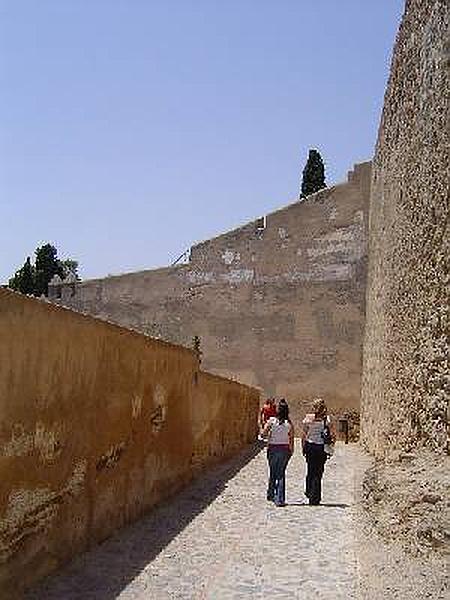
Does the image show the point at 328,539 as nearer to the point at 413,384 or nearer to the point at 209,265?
the point at 413,384

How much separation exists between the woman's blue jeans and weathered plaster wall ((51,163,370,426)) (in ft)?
47.1

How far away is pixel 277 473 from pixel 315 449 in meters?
0.51

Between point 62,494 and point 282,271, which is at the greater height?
point 282,271

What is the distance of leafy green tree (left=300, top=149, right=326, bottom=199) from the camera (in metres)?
32.9

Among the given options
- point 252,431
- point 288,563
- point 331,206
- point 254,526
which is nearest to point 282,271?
point 331,206

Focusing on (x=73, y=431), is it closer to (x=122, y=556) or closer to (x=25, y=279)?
(x=122, y=556)

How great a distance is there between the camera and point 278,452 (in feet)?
32.3

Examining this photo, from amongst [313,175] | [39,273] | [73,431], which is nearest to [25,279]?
[39,273]

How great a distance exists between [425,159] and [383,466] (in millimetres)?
2452

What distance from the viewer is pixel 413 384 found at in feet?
22.7

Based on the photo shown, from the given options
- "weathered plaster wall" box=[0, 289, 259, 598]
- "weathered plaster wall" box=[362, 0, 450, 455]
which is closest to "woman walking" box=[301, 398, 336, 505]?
"weathered plaster wall" box=[362, 0, 450, 455]

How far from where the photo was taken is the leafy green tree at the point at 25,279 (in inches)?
1481

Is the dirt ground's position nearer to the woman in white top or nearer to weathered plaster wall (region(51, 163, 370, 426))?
the woman in white top

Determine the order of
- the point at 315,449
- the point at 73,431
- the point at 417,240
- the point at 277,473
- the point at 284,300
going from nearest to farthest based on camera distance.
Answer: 1. the point at 73,431
2. the point at 417,240
3. the point at 277,473
4. the point at 315,449
5. the point at 284,300
